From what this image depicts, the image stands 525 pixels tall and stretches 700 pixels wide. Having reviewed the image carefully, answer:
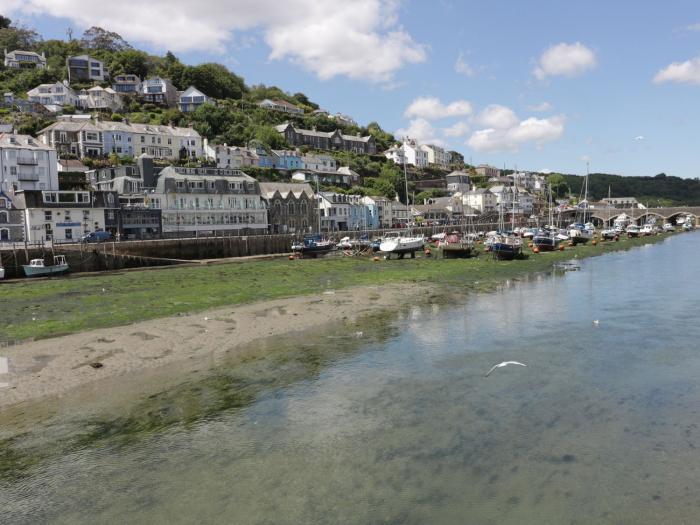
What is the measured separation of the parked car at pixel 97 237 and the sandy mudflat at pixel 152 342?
1604 inches

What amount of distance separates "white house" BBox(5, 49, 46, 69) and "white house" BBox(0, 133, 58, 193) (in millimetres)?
87254

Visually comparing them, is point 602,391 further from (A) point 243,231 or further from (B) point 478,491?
(A) point 243,231

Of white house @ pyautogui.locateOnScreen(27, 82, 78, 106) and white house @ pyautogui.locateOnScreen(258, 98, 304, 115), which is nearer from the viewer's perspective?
white house @ pyautogui.locateOnScreen(27, 82, 78, 106)

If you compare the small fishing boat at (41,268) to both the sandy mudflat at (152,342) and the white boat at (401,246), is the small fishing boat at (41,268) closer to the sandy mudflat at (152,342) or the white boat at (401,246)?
the sandy mudflat at (152,342)

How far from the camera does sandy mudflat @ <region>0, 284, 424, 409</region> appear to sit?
17.1m

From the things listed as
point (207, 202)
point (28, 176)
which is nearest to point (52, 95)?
point (28, 176)

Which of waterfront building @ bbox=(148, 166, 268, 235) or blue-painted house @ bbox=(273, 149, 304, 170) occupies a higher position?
blue-painted house @ bbox=(273, 149, 304, 170)

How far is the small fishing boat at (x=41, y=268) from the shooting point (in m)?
45.9

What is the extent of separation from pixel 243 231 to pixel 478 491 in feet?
247

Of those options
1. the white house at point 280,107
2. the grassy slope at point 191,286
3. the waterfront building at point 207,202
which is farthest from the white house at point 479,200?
the grassy slope at point 191,286

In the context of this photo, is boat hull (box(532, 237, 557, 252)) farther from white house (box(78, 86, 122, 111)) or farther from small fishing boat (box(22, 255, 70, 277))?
white house (box(78, 86, 122, 111))

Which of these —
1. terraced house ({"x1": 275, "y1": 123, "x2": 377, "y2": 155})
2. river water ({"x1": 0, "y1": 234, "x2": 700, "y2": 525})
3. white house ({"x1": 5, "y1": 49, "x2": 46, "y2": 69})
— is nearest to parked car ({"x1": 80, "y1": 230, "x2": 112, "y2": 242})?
river water ({"x1": 0, "y1": 234, "x2": 700, "y2": 525})

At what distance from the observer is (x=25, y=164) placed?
7344 centimetres

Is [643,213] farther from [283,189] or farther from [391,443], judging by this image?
[391,443]
